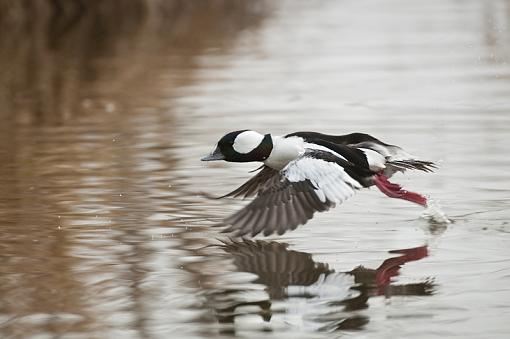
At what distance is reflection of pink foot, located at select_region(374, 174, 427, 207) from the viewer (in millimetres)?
8421

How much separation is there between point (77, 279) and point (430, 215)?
2.40 m

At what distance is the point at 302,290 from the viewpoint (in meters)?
6.76

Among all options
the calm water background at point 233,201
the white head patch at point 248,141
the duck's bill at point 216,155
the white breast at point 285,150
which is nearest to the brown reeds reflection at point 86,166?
the calm water background at point 233,201

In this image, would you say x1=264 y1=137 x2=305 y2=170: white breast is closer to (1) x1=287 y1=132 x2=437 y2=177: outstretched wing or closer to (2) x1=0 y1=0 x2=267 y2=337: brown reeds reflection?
(1) x1=287 y1=132 x2=437 y2=177: outstretched wing

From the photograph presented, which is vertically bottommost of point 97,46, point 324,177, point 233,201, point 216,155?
point 233,201

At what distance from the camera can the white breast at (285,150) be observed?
26.3 ft

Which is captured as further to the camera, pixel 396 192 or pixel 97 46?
pixel 97 46

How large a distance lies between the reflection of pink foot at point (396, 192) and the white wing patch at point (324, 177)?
732 millimetres

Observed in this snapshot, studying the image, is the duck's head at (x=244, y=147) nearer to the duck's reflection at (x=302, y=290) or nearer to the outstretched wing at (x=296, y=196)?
the outstretched wing at (x=296, y=196)

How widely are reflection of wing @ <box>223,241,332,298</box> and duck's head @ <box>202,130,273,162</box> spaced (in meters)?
0.52

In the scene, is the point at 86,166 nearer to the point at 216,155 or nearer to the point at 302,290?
the point at 216,155

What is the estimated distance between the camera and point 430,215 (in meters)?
8.36

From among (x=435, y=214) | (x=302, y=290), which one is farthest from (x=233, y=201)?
(x=302, y=290)

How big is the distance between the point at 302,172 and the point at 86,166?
3323 millimetres
